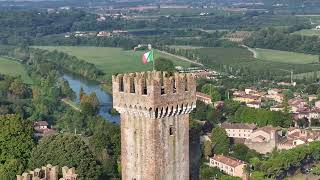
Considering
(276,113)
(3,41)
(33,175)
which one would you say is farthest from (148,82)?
(3,41)

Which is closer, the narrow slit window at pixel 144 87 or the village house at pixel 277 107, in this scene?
the narrow slit window at pixel 144 87

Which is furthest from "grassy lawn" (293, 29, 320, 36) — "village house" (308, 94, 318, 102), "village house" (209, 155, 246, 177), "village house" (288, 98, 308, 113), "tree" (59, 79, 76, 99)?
"village house" (209, 155, 246, 177)

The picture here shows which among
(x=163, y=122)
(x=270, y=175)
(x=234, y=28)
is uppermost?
(x=163, y=122)

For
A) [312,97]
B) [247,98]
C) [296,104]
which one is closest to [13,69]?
[247,98]

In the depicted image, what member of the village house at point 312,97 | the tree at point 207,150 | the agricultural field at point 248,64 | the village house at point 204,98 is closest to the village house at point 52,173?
the tree at point 207,150

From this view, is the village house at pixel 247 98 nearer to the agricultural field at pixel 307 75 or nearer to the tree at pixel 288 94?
the tree at pixel 288 94

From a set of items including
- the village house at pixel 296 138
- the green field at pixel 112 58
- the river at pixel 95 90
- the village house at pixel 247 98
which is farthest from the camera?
the green field at pixel 112 58

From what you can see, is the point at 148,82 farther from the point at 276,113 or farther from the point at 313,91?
the point at 313,91

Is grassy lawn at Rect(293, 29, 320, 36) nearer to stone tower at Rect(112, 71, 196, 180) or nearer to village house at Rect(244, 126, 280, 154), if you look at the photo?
village house at Rect(244, 126, 280, 154)
